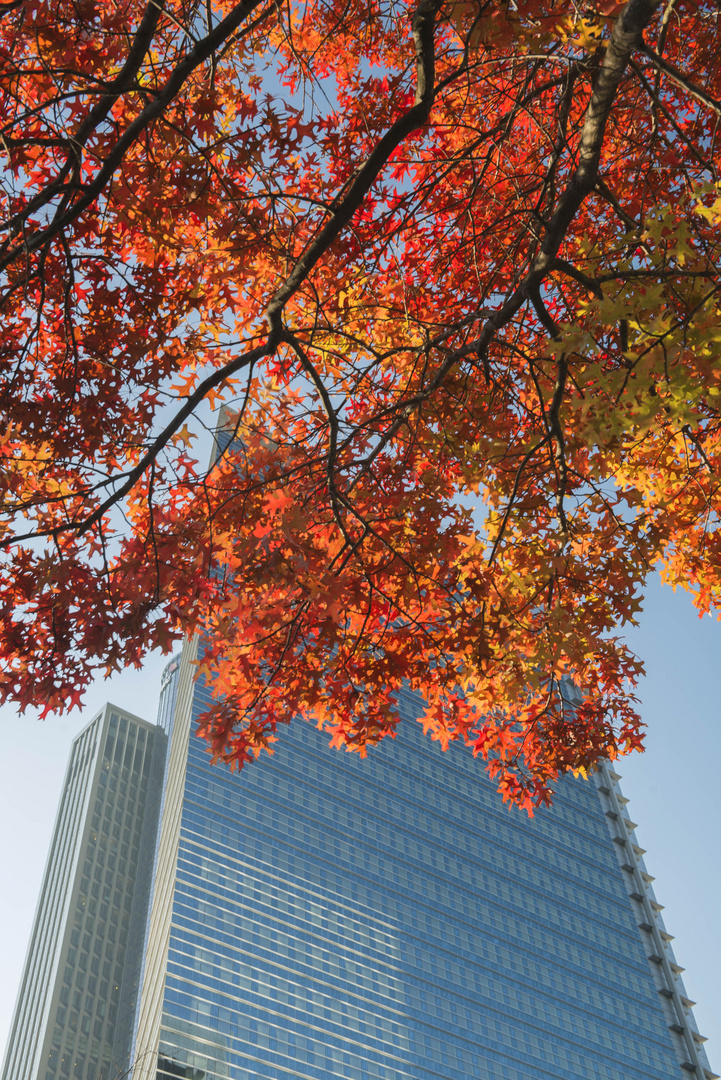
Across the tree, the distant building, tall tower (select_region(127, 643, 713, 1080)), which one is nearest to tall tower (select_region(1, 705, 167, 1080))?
the distant building

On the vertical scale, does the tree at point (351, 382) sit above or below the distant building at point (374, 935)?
below

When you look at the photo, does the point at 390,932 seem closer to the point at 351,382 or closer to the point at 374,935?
the point at 374,935

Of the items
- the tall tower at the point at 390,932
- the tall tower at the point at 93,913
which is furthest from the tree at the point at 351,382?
the tall tower at the point at 93,913

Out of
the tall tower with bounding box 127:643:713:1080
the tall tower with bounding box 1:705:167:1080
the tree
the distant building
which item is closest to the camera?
the tree

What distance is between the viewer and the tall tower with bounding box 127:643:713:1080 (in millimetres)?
53562

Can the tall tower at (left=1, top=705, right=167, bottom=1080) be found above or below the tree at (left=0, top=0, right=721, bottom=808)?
above

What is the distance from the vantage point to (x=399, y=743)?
79.4m

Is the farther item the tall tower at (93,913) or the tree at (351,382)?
the tall tower at (93,913)

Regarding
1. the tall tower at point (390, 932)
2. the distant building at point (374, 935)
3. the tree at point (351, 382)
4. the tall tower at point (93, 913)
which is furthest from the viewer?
the tall tower at point (93, 913)

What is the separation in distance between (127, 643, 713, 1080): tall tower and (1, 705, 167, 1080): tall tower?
1002 cm

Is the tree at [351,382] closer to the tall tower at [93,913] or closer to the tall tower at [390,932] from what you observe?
the tall tower at [390,932]

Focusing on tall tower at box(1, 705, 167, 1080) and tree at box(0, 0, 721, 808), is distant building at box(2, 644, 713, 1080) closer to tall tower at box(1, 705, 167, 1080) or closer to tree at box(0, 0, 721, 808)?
tall tower at box(1, 705, 167, 1080)

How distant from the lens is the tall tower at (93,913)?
73375 mm

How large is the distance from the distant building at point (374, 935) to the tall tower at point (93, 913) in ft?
1.40
